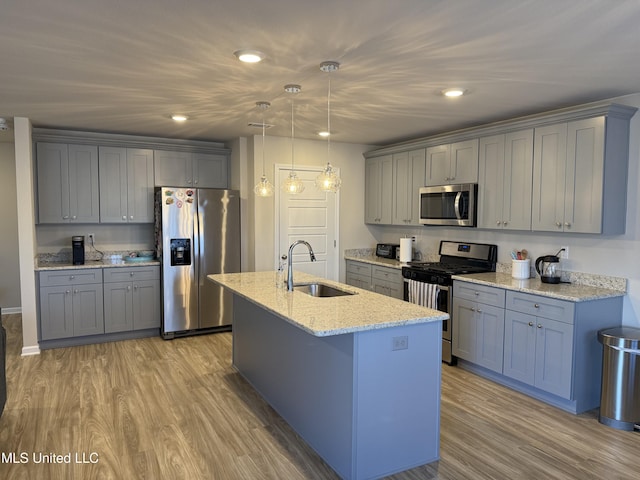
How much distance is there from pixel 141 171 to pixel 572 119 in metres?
4.59

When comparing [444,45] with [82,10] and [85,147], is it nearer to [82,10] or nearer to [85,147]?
[82,10]

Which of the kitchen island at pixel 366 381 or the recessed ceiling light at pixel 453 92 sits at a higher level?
the recessed ceiling light at pixel 453 92

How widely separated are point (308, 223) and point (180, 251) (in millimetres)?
1616

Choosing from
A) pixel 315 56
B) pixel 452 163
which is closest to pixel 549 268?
pixel 452 163

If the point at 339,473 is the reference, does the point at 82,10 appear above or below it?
above

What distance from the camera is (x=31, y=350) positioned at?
4.71 m

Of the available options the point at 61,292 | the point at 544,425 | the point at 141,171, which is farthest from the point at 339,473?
the point at 141,171

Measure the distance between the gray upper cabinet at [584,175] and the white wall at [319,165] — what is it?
104 inches

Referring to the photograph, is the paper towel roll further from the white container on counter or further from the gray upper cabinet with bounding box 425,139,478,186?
the white container on counter

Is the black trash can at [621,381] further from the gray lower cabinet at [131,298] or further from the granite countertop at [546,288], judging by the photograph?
the gray lower cabinet at [131,298]

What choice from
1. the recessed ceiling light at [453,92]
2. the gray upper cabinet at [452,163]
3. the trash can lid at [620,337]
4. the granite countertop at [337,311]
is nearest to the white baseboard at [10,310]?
the granite countertop at [337,311]

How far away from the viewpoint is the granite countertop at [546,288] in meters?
3.37

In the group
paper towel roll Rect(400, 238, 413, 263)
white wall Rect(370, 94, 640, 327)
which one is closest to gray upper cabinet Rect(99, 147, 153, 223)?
paper towel roll Rect(400, 238, 413, 263)

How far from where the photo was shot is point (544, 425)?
3.21 m
